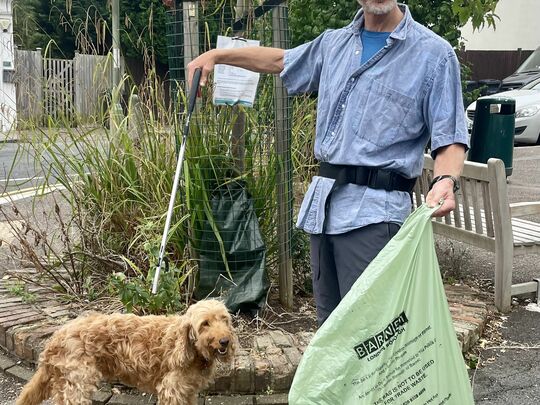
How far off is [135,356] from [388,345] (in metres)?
1.43

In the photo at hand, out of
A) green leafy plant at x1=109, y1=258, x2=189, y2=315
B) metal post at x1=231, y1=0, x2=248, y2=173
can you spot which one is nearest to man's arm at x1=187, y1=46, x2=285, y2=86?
metal post at x1=231, y1=0, x2=248, y2=173

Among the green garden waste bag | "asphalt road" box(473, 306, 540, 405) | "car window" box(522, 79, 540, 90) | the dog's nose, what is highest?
"car window" box(522, 79, 540, 90)

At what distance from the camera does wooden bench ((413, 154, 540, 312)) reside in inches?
183

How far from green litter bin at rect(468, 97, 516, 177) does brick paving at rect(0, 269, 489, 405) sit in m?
4.23

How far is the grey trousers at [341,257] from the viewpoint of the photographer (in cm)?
274

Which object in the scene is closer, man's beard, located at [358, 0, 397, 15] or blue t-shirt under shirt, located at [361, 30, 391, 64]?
man's beard, located at [358, 0, 397, 15]

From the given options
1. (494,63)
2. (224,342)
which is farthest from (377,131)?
(494,63)

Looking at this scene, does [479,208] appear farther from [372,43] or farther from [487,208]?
[372,43]

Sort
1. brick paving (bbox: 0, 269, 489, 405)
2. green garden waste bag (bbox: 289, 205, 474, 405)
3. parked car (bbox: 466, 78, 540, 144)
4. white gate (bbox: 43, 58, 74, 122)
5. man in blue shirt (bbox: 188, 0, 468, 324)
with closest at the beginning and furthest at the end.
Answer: green garden waste bag (bbox: 289, 205, 474, 405)
man in blue shirt (bbox: 188, 0, 468, 324)
brick paving (bbox: 0, 269, 489, 405)
white gate (bbox: 43, 58, 74, 122)
parked car (bbox: 466, 78, 540, 144)

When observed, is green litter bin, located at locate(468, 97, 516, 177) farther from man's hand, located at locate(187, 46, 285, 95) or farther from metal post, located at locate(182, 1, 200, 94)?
man's hand, located at locate(187, 46, 285, 95)

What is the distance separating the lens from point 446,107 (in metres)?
2.59

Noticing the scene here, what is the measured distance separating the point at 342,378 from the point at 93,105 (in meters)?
3.51

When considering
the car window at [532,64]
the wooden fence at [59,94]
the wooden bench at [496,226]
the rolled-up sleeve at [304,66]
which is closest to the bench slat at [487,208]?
the wooden bench at [496,226]

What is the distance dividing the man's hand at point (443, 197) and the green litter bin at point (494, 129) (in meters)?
6.51
